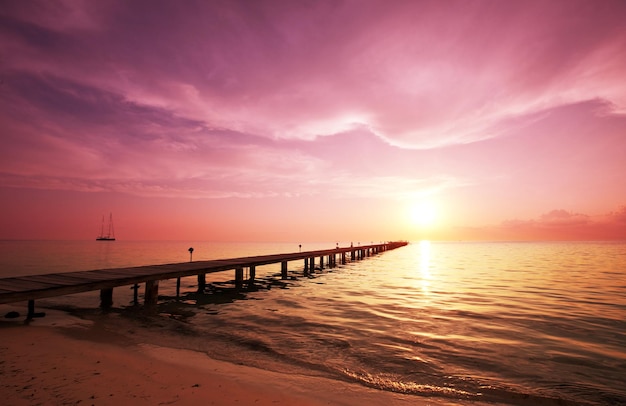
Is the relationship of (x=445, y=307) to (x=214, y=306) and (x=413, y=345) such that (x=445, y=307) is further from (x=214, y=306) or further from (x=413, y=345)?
(x=214, y=306)

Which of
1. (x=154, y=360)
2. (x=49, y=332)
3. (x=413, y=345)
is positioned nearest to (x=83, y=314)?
(x=49, y=332)

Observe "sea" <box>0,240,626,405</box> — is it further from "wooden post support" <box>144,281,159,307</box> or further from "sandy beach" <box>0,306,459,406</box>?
"sandy beach" <box>0,306,459,406</box>

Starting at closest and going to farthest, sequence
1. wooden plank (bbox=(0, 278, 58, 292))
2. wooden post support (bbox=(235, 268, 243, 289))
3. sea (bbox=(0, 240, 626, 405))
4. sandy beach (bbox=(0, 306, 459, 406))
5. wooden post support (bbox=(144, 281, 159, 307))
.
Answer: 1. sandy beach (bbox=(0, 306, 459, 406))
2. sea (bbox=(0, 240, 626, 405))
3. wooden plank (bbox=(0, 278, 58, 292))
4. wooden post support (bbox=(144, 281, 159, 307))
5. wooden post support (bbox=(235, 268, 243, 289))

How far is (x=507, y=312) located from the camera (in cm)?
1366

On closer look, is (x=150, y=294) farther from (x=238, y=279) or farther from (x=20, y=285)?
(x=238, y=279)

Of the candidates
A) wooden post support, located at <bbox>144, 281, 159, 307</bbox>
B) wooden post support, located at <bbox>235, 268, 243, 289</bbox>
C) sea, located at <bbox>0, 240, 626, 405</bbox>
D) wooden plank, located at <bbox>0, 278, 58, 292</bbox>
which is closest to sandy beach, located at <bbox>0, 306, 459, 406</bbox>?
sea, located at <bbox>0, 240, 626, 405</bbox>

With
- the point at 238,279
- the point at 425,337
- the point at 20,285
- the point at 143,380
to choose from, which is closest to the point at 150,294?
the point at 20,285

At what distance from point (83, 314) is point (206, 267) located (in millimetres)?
6288

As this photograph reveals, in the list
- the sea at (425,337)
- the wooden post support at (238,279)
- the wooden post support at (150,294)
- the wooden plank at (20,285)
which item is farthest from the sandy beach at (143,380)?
the wooden post support at (238,279)

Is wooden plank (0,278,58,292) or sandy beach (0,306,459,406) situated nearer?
sandy beach (0,306,459,406)

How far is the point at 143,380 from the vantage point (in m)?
5.46

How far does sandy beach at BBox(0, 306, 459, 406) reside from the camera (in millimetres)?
4820

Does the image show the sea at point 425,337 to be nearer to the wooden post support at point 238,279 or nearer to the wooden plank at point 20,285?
the wooden post support at point 238,279

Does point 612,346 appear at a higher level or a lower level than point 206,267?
lower
